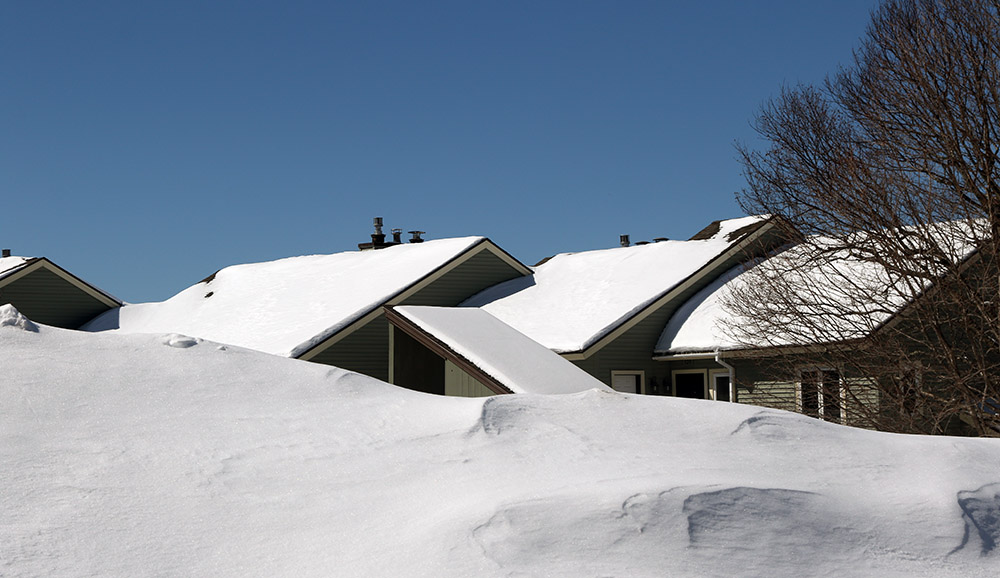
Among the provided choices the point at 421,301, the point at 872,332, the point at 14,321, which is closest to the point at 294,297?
the point at 421,301

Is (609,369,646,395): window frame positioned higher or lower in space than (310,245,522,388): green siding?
lower

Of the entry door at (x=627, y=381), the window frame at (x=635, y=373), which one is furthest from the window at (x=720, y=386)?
the entry door at (x=627, y=381)

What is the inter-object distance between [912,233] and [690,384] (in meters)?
6.35

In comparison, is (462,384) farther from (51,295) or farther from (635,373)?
(51,295)

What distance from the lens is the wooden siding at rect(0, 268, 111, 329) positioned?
2462 centimetres

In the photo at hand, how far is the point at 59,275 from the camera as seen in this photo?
84.2ft

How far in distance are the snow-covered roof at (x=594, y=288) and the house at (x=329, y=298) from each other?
3.09ft

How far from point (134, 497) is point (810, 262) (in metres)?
12.7

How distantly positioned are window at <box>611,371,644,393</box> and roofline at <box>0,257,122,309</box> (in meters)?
14.7

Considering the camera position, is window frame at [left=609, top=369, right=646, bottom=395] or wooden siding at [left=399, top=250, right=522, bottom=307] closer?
window frame at [left=609, top=369, right=646, bottom=395]

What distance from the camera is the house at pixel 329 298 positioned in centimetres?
1967

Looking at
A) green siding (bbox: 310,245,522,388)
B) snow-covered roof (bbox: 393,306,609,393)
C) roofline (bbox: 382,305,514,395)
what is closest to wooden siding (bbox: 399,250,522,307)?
green siding (bbox: 310,245,522,388)

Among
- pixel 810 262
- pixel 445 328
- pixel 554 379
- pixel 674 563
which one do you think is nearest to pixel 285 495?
pixel 674 563

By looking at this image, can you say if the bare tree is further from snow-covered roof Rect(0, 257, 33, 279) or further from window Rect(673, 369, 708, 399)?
snow-covered roof Rect(0, 257, 33, 279)
